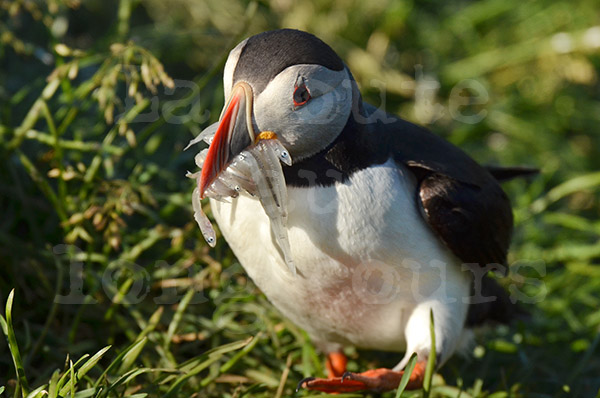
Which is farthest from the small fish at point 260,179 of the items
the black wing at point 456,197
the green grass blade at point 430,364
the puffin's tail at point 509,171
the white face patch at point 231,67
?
the puffin's tail at point 509,171

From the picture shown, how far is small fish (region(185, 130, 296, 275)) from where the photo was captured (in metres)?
1.86

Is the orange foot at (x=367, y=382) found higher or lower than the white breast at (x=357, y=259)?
lower

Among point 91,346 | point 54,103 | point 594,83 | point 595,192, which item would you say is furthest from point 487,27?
point 91,346

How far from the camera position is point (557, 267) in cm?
382

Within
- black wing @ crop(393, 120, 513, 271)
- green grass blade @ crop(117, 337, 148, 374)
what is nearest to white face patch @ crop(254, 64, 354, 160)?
black wing @ crop(393, 120, 513, 271)

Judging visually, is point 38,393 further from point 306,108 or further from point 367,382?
point 306,108

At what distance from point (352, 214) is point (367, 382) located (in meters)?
0.57

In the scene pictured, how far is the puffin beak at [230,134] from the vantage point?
1.82 metres

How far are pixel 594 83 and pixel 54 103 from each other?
3.72 m

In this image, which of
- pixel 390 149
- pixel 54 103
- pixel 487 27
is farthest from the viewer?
pixel 487 27

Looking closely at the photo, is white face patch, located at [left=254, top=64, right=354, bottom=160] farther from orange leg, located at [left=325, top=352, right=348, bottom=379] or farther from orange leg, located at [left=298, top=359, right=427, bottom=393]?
orange leg, located at [left=325, top=352, right=348, bottom=379]

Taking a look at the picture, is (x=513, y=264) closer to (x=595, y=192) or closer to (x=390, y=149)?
(x=595, y=192)

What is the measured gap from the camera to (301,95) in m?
1.88

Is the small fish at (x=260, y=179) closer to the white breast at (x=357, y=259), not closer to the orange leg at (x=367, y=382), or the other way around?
the white breast at (x=357, y=259)
